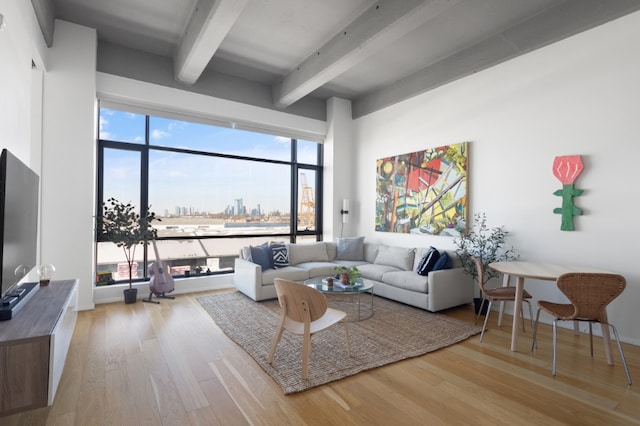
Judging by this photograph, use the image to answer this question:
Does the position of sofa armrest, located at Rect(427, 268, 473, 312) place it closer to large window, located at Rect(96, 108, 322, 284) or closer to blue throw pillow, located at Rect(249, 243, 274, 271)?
blue throw pillow, located at Rect(249, 243, 274, 271)

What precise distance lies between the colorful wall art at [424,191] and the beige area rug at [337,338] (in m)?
1.45

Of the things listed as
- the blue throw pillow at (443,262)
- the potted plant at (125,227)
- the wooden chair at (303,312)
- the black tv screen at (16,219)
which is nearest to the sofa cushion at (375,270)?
the blue throw pillow at (443,262)

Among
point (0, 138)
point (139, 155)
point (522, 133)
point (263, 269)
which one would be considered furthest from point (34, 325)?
point (522, 133)

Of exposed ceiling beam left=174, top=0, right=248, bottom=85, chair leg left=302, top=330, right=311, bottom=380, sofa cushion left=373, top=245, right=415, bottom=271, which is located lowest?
chair leg left=302, top=330, right=311, bottom=380

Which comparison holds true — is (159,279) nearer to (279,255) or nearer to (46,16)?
(279,255)

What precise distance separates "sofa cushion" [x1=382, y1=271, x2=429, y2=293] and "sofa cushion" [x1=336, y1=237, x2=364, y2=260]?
1.12 metres

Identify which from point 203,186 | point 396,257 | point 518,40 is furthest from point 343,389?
point 518,40

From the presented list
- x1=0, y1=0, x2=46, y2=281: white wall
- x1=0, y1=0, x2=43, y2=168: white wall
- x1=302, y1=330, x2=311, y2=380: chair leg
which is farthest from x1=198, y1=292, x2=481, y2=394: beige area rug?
x1=0, y1=0, x2=43, y2=168: white wall

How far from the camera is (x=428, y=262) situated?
4301 mm

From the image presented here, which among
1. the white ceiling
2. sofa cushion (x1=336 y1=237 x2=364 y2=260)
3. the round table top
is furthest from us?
sofa cushion (x1=336 y1=237 x2=364 y2=260)

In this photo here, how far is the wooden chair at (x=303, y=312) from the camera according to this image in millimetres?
2459

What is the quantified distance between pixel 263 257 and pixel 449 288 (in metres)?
2.61

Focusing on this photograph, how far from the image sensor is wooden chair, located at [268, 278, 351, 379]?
8.07ft

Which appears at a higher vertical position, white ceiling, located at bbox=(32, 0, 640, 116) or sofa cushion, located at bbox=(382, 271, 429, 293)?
white ceiling, located at bbox=(32, 0, 640, 116)
